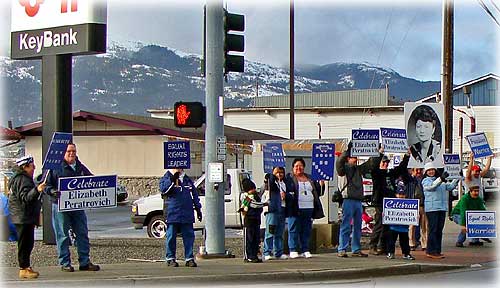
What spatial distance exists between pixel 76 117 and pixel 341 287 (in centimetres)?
3499

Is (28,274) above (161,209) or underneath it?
underneath

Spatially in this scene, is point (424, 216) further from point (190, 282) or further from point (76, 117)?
point (76, 117)

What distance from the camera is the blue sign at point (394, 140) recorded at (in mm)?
16797

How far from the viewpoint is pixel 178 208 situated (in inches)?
567

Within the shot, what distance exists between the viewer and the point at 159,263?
15.2 metres

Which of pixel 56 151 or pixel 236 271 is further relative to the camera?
pixel 236 271

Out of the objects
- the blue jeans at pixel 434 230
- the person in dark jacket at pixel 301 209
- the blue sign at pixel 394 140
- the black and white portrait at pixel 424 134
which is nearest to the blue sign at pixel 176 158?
the person in dark jacket at pixel 301 209

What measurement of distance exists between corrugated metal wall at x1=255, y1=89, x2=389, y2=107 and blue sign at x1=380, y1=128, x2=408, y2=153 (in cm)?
6714

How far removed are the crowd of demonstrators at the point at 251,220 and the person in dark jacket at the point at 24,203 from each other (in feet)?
12.5

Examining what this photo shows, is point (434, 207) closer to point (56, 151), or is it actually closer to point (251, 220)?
point (251, 220)

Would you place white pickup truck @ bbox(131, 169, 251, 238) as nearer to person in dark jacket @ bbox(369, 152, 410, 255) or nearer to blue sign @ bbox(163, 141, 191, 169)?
person in dark jacket @ bbox(369, 152, 410, 255)

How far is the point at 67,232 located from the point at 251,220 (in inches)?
131

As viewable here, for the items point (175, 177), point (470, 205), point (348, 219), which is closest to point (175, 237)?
point (175, 177)

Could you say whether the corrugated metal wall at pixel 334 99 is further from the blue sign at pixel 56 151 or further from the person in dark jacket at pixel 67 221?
the blue sign at pixel 56 151
